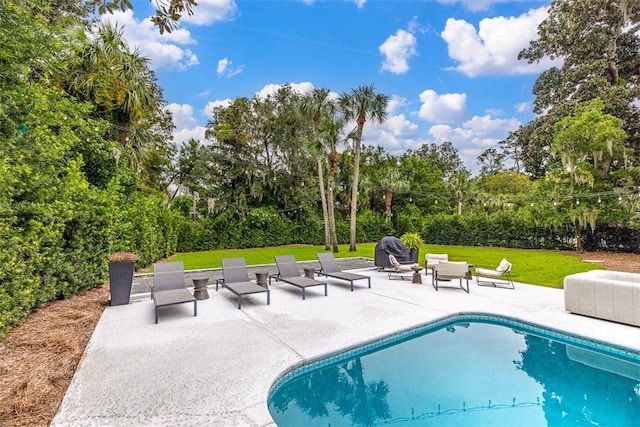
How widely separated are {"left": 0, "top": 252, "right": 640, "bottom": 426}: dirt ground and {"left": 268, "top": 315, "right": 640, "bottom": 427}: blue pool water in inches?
80.9

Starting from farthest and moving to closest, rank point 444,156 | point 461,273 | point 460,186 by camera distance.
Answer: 1. point 444,156
2. point 460,186
3. point 461,273

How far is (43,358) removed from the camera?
366cm

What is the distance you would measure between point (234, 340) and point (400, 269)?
5772 millimetres

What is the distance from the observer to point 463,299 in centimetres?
660

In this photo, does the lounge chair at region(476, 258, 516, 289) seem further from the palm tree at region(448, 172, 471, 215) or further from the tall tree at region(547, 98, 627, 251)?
the palm tree at region(448, 172, 471, 215)

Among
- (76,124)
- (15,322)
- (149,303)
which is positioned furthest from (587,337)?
(76,124)

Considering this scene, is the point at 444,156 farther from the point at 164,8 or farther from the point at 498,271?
the point at 164,8

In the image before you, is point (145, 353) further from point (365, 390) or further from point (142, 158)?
point (142, 158)

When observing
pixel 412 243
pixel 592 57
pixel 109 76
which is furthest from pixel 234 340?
pixel 592 57

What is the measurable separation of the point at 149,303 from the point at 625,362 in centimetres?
771

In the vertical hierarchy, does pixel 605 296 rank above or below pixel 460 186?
below

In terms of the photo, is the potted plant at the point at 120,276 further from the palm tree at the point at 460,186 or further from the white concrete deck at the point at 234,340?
the palm tree at the point at 460,186

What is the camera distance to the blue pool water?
3.00m

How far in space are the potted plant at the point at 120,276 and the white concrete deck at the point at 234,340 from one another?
219 mm
